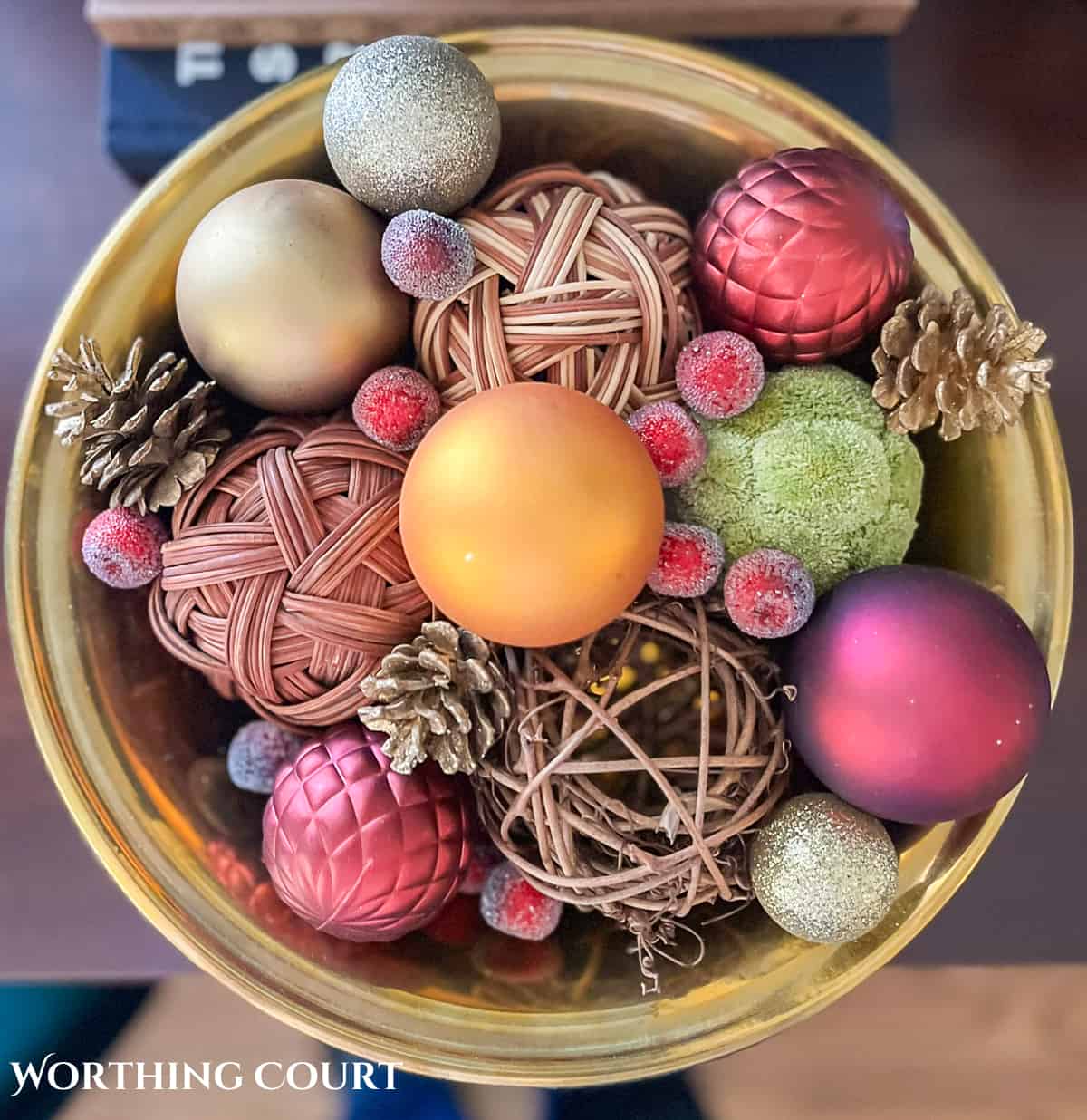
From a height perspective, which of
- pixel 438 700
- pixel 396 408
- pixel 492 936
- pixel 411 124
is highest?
pixel 411 124

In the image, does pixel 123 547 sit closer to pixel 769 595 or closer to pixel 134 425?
pixel 134 425

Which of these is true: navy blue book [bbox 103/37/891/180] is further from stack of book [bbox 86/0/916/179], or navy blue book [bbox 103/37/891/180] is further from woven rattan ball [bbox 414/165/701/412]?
woven rattan ball [bbox 414/165/701/412]

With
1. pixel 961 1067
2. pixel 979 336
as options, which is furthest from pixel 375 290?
pixel 961 1067

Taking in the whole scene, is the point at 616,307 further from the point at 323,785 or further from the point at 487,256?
the point at 323,785

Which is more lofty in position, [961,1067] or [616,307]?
[616,307]

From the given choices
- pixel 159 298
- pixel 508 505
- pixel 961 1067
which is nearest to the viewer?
pixel 508 505

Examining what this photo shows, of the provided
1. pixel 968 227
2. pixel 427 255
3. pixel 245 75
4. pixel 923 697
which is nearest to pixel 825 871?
pixel 923 697
